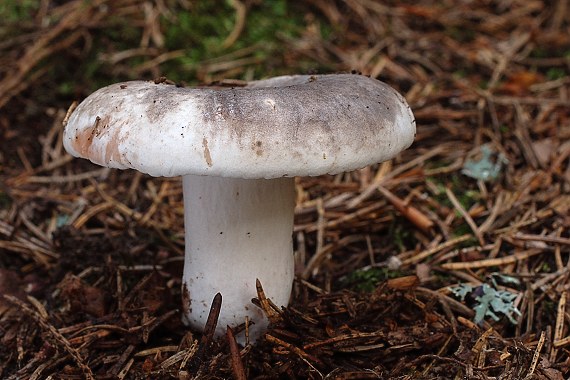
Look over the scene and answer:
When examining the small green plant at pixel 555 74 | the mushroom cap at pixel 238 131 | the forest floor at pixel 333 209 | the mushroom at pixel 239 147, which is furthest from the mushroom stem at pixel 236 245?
the small green plant at pixel 555 74

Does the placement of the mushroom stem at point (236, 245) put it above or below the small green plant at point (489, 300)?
above

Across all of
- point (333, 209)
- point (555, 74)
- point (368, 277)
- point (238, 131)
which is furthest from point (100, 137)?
point (555, 74)

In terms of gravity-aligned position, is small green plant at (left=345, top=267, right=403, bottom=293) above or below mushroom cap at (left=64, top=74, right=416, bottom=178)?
below

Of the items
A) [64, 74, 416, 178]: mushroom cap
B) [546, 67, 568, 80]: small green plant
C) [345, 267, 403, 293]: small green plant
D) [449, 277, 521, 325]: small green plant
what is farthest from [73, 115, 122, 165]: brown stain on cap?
[546, 67, 568, 80]: small green plant

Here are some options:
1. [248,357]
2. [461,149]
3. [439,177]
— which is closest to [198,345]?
[248,357]

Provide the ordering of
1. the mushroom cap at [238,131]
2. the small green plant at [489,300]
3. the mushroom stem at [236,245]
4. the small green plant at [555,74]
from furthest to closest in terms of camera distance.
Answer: the small green plant at [555,74], the small green plant at [489,300], the mushroom stem at [236,245], the mushroom cap at [238,131]

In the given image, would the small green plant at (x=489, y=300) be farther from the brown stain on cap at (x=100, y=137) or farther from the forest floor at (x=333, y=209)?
the brown stain on cap at (x=100, y=137)

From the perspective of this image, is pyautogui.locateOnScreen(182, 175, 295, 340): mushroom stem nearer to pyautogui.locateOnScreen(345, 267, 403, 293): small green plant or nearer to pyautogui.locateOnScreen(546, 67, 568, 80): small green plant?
pyautogui.locateOnScreen(345, 267, 403, 293): small green plant

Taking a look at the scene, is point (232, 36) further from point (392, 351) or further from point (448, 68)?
point (392, 351)

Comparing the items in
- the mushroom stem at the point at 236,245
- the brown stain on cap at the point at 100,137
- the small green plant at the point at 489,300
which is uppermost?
the brown stain on cap at the point at 100,137
